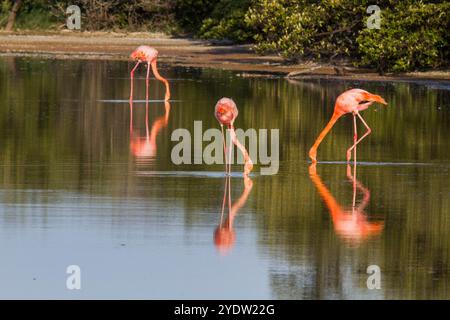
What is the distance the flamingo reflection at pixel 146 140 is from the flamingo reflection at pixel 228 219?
7.78 feet

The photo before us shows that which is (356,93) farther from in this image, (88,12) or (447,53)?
(88,12)

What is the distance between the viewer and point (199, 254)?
39.9ft

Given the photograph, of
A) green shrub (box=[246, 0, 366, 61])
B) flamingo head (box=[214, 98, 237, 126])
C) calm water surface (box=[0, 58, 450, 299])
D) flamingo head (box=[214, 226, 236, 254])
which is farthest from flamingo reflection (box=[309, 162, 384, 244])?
green shrub (box=[246, 0, 366, 61])

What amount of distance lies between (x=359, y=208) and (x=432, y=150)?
5.37 meters

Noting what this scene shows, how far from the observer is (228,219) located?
13.9 m

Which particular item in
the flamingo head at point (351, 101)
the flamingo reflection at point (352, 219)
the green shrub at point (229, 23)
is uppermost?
the green shrub at point (229, 23)

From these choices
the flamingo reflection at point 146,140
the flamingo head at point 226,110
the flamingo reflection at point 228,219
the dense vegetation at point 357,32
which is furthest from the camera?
the dense vegetation at point 357,32

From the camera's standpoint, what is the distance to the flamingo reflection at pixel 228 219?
1262cm

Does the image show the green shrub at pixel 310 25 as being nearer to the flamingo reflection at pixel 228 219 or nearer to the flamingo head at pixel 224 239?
the flamingo reflection at pixel 228 219

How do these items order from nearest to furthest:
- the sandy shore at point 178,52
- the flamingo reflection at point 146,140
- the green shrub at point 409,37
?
1. the flamingo reflection at point 146,140
2. the green shrub at point 409,37
3. the sandy shore at point 178,52

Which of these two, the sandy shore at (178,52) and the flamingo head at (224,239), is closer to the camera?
the flamingo head at (224,239)

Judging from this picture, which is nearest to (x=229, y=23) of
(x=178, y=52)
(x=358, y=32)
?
(x=178, y=52)

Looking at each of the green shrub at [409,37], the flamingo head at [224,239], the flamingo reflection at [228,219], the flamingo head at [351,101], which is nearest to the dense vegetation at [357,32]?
the green shrub at [409,37]

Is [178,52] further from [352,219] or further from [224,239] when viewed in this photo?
[224,239]
